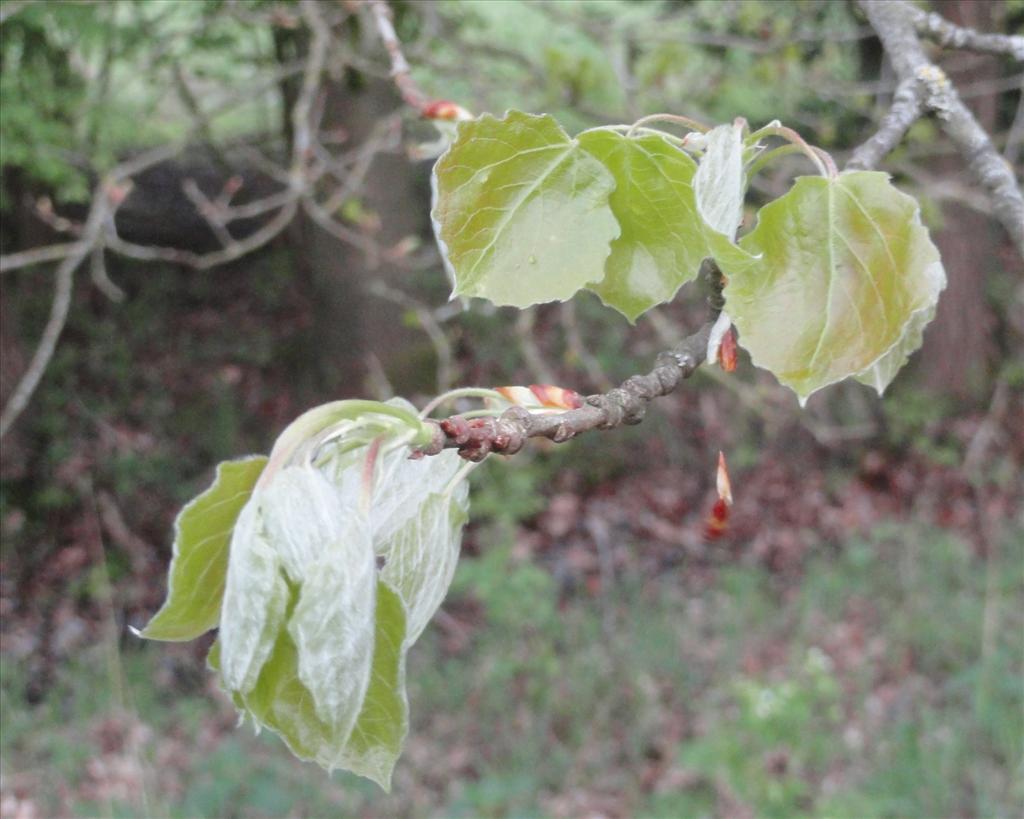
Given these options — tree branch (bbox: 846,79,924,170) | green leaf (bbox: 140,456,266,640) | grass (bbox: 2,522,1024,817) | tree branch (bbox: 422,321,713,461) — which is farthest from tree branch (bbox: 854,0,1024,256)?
grass (bbox: 2,522,1024,817)

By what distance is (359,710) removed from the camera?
558 millimetres

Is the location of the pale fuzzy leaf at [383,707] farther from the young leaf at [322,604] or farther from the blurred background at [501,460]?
the blurred background at [501,460]

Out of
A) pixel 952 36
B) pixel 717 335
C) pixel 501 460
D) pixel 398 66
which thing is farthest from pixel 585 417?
pixel 501 460

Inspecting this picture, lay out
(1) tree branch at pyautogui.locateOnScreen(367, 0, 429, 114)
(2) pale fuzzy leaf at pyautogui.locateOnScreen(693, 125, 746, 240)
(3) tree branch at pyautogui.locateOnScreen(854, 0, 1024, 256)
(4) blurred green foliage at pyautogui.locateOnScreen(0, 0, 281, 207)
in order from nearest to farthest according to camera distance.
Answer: (2) pale fuzzy leaf at pyautogui.locateOnScreen(693, 125, 746, 240), (3) tree branch at pyautogui.locateOnScreen(854, 0, 1024, 256), (1) tree branch at pyautogui.locateOnScreen(367, 0, 429, 114), (4) blurred green foliage at pyautogui.locateOnScreen(0, 0, 281, 207)

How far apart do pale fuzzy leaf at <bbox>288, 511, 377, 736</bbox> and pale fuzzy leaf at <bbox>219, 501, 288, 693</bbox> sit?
13 millimetres

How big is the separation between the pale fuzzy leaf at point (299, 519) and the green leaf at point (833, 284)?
27 cm

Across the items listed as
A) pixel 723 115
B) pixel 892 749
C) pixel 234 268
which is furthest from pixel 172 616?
pixel 234 268

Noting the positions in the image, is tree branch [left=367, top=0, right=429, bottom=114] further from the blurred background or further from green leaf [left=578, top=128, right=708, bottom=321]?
the blurred background

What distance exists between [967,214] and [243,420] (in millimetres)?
3982

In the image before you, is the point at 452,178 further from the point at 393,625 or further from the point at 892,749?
the point at 892,749

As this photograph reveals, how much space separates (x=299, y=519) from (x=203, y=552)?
0.10 metres

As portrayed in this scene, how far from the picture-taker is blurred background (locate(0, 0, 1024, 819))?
3.35 m

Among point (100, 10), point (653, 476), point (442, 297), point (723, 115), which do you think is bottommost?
point (653, 476)

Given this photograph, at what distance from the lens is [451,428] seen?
0.61 metres
